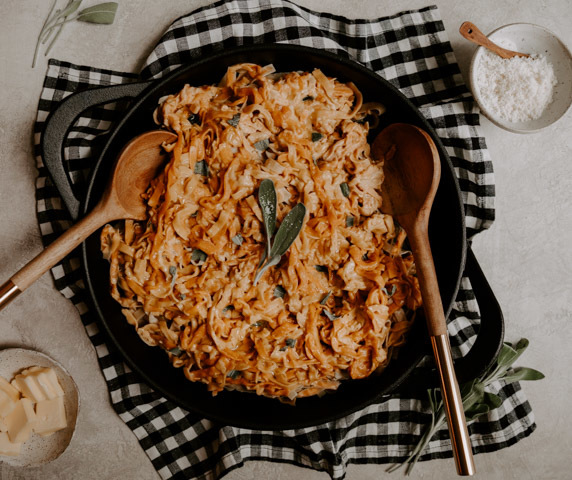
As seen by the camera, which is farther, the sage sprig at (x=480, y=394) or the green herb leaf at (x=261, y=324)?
the sage sprig at (x=480, y=394)

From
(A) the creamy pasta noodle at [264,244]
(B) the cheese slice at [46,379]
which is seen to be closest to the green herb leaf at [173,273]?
(A) the creamy pasta noodle at [264,244]

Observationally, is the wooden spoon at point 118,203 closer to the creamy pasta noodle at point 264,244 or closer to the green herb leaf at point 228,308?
the creamy pasta noodle at point 264,244

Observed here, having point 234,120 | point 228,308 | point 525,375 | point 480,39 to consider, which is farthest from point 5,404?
point 480,39

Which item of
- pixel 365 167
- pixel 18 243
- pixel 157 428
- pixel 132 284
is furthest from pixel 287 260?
pixel 18 243

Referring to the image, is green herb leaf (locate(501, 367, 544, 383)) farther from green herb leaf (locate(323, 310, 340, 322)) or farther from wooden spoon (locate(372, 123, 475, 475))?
green herb leaf (locate(323, 310, 340, 322))

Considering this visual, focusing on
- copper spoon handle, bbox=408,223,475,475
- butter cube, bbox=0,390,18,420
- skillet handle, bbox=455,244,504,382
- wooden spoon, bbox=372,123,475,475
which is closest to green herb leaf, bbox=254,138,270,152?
wooden spoon, bbox=372,123,475,475

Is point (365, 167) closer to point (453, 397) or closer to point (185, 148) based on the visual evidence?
point (185, 148)
